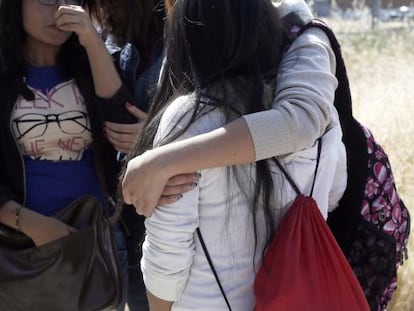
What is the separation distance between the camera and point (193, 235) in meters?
1.65

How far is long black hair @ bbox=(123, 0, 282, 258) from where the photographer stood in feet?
5.27

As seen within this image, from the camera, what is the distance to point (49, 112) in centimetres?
224

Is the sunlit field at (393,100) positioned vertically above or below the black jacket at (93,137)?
below

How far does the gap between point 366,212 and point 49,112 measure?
36.7 inches

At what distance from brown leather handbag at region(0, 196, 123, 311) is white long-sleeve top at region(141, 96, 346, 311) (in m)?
0.62

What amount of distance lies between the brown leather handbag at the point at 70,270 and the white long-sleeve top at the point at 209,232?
0.62m

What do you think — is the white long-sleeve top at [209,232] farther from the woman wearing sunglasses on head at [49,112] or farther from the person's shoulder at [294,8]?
the woman wearing sunglasses on head at [49,112]

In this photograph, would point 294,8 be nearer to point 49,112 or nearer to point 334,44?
point 334,44

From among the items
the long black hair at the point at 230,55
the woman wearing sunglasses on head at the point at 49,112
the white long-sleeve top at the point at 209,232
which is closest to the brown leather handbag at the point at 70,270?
the woman wearing sunglasses on head at the point at 49,112

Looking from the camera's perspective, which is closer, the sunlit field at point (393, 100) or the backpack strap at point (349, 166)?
the backpack strap at point (349, 166)

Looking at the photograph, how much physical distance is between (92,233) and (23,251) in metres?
0.21

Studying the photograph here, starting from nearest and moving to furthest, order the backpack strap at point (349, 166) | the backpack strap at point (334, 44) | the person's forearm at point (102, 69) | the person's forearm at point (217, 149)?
the person's forearm at point (217, 149), the backpack strap at point (334, 44), the backpack strap at point (349, 166), the person's forearm at point (102, 69)

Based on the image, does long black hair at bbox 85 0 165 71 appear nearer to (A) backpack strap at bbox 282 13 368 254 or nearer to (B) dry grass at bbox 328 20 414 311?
(A) backpack strap at bbox 282 13 368 254

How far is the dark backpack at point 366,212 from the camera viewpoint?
6.19 ft
